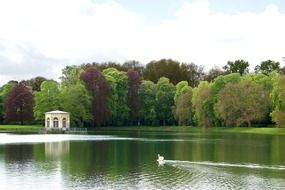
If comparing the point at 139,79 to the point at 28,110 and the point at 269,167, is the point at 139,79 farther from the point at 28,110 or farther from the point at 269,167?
the point at 269,167

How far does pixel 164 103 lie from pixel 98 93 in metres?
21.4

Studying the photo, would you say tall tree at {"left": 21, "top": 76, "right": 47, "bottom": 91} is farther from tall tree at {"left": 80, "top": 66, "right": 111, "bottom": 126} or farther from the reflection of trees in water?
the reflection of trees in water

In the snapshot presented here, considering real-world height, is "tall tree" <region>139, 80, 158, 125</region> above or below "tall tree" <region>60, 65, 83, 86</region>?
below

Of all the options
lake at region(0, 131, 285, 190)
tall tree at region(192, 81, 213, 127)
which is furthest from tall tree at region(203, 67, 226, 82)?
lake at region(0, 131, 285, 190)

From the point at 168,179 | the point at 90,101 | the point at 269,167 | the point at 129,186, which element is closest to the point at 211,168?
the point at 269,167

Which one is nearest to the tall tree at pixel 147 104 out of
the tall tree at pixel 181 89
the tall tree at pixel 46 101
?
the tall tree at pixel 181 89

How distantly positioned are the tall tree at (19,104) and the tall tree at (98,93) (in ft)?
50.3

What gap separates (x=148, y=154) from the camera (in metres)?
53.2

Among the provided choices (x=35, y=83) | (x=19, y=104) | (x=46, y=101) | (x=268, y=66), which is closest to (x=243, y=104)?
(x=46, y=101)

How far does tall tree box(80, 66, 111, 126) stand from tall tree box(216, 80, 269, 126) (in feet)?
104

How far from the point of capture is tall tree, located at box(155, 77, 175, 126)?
14800 centimetres

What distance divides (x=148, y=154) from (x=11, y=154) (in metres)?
13.2

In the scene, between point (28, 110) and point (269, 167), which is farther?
point (28, 110)

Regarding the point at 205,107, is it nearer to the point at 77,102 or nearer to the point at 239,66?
the point at 77,102
